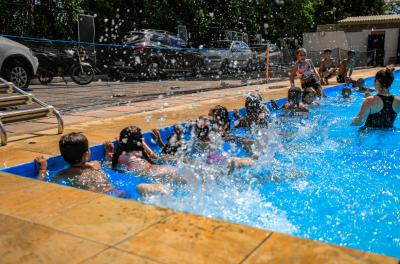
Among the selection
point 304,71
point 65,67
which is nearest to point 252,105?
point 304,71

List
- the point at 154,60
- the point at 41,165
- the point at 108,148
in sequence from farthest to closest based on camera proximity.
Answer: the point at 154,60 → the point at 108,148 → the point at 41,165

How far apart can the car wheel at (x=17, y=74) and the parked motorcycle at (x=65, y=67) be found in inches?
13.5

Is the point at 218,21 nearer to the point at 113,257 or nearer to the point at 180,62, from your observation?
the point at 180,62

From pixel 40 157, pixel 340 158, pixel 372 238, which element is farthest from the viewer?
pixel 340 158

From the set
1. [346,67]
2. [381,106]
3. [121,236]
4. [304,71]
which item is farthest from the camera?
[346,67]

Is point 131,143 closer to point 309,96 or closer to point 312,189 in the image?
point 312,189

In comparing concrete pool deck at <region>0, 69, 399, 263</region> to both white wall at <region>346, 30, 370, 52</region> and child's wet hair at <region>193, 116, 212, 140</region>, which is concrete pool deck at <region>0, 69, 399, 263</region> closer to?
child's wet hair at <region>193, 116, 212, 140</region>

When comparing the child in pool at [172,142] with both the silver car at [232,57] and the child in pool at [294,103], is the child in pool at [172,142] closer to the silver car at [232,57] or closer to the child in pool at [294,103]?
the child in pool at [294,103]

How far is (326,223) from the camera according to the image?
4336 mm

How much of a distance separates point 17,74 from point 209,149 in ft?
21.4

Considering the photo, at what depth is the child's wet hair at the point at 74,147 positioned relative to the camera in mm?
4484

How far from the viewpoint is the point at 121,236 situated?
2686mm

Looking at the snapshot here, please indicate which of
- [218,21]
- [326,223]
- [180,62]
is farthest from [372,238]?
[218,21]

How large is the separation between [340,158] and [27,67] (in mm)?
7659
